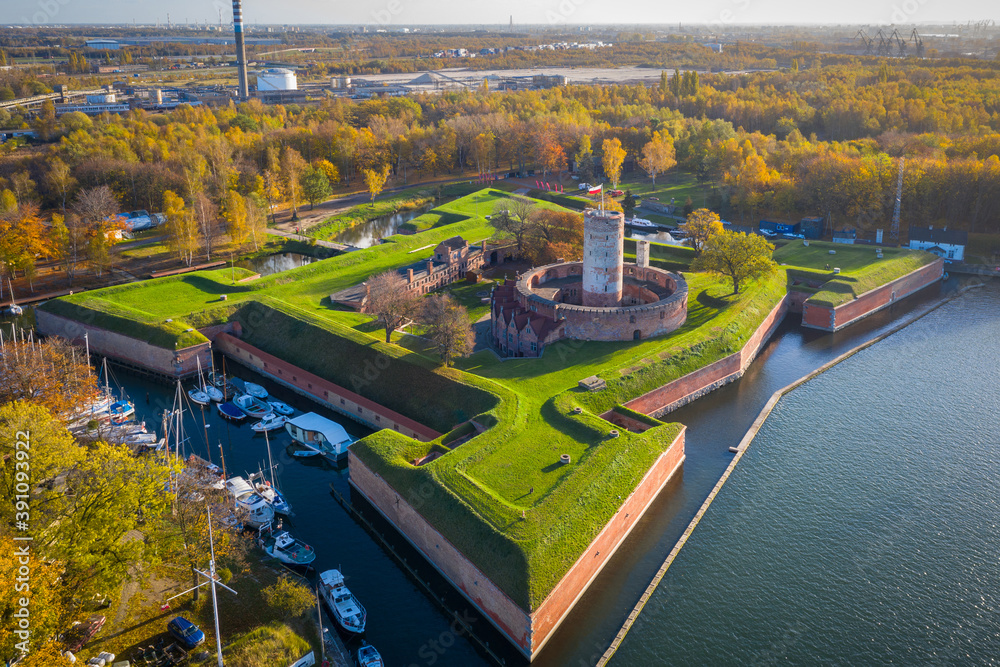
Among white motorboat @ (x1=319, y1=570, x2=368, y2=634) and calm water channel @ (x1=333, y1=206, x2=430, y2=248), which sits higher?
calm water channel @ (x1=333, y1=206, x2=430, y2=248)

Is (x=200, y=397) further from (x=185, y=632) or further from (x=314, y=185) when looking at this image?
(x=314, y=185)

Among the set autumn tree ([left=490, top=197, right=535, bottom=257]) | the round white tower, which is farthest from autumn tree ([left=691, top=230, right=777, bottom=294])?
autumn tree ([left=490, top=197, right=535, bottom=257])

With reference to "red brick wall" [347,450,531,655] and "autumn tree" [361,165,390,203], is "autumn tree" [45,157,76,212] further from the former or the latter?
"red brick wall" [347,450,531,655]

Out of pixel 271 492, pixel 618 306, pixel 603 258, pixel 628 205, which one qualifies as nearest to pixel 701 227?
pixel 628 205

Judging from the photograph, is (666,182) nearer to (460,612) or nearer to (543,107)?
(543,107)

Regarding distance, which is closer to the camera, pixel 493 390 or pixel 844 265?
pixel 493 390

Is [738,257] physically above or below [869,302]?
above

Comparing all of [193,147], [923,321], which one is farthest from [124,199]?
[923,321]
